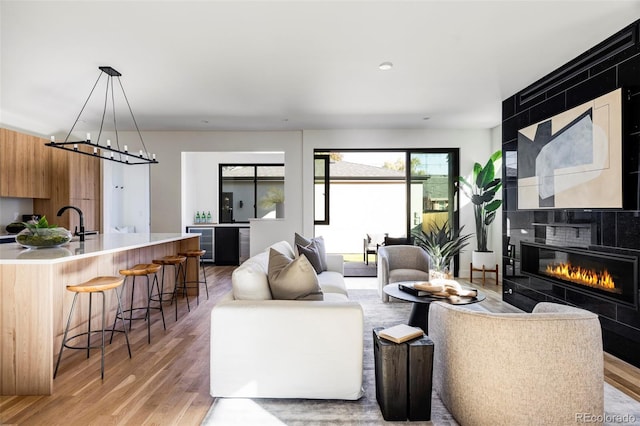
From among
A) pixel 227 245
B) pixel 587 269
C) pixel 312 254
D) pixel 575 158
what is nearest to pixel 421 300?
pixel 312 254

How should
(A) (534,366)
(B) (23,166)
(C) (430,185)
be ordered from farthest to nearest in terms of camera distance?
(C) (430,185) < (B) (23,166) < (A) (534,366)

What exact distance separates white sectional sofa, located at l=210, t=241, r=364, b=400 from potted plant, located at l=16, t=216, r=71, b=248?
6.19 feet

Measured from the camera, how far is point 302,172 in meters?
6.30

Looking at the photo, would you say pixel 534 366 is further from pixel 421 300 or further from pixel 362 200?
pixel 362 200

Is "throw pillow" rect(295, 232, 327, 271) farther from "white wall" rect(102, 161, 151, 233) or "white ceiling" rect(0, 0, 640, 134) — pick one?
"white wall" rect(102, 161, 151, 233)

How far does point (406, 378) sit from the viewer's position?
1918mm

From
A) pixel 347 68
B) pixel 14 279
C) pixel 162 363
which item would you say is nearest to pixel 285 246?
pixel 162 363

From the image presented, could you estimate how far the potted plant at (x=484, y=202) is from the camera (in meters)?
5.59

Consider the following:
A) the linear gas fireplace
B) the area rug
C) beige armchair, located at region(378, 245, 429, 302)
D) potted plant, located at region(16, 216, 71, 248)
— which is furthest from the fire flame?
potted plant, located at region(16, 216, 71, 248)

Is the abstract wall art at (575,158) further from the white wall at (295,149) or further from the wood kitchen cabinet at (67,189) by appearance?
the wood kitchen cabinet at (67,189)

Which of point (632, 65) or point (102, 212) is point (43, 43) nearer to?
point (102, 212)

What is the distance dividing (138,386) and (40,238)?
158 centimetres

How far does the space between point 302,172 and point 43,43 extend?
3985 mm

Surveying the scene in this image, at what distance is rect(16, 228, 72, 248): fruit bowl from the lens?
2.86 meters
